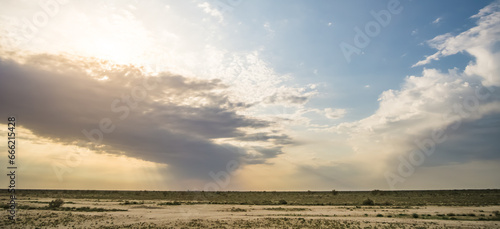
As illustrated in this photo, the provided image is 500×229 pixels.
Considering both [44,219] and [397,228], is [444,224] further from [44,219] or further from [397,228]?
[44,219]

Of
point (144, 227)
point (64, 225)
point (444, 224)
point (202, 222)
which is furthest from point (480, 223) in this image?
point (64, 225)

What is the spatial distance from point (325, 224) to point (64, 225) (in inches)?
986

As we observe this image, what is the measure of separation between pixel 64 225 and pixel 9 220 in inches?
266

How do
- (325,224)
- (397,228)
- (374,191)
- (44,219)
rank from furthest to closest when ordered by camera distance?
(374,191) → (44,219) → (325,224) → (397,228)

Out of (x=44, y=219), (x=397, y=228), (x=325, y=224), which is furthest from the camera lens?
(x=44, y=219)

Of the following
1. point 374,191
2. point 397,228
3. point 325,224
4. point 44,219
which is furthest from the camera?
point 374,191

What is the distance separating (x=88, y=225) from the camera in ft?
86.1

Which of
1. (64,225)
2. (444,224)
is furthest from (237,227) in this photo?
(444,224)

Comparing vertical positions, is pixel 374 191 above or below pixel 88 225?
below

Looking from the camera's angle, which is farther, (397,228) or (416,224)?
(416,224)

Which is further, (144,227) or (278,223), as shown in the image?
(278,223)

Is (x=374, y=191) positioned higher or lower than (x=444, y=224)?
lower

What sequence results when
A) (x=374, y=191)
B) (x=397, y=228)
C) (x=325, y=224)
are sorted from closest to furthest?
(x=397, y=228) < (x=325, y=224) < (x=374, y=191)

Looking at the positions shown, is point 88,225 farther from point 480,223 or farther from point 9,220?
point 480,223
